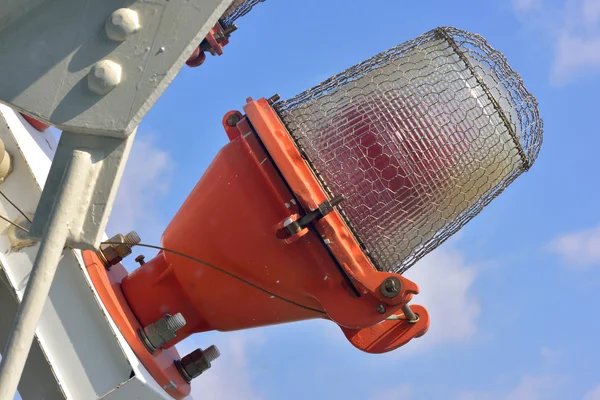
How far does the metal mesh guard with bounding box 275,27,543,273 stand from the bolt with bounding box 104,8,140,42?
1288mm

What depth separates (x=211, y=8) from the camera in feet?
6.45

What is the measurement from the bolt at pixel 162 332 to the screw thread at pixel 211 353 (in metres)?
0.34

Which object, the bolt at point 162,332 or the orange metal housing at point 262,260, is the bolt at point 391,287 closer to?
the orange metal housing at point 262,260

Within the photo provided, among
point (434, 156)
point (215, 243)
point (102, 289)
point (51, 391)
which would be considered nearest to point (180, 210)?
point (215, 243)

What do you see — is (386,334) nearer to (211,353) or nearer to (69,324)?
(211,353)

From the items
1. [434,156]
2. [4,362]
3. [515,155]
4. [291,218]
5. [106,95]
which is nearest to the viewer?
[4,362]

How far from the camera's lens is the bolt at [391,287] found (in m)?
2.93

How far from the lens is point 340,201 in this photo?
2.99 m

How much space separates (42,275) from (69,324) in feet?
3.72

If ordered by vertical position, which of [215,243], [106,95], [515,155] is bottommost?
[515,155]

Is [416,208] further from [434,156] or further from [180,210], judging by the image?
[180,210]

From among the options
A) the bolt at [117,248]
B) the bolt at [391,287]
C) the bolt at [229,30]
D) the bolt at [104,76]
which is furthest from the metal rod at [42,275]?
the bolt at [229,30]

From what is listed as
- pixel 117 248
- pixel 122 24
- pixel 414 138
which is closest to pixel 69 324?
pixel 117 248

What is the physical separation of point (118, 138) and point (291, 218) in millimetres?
1089
